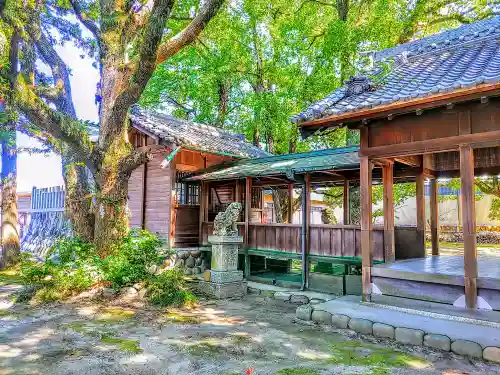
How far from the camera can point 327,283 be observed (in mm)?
9953

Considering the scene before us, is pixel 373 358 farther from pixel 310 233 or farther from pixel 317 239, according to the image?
pixel 310 233

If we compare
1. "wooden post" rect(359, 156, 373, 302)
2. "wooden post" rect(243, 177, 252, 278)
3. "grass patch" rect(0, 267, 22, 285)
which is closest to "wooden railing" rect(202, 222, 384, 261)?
"wooden post" rect(243, 177, 252, 278)

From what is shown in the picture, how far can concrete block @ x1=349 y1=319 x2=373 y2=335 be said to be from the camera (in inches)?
248

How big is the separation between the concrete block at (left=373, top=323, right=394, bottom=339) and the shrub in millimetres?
4358

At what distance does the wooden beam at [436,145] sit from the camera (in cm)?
621

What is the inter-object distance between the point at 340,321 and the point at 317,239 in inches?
147

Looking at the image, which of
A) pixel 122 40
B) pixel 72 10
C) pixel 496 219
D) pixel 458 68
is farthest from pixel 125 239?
pixel 496 219

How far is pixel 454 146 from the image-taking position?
6570 millimetres

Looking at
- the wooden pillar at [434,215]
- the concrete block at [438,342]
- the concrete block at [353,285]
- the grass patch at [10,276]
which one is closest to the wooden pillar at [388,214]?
the concrete block at [353,285]

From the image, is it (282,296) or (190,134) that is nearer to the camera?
(282,296)

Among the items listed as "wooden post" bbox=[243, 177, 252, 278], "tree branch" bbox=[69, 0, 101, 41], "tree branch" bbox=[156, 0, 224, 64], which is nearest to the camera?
"tree branch" bbox=[156, 0, 224, 64]

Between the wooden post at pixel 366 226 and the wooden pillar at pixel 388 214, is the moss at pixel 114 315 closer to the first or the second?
the wooden post at pixel 366 226

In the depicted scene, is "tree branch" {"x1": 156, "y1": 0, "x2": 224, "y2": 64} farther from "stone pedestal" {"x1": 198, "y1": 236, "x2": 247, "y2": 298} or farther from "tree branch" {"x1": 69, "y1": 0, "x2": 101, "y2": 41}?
"stone pedestal" {"x1": 198, "y1": 236, "x2": 247, "y2": 298}

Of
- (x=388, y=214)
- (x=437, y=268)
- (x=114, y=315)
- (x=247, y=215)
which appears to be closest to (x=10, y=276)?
(x=114, y=315)
